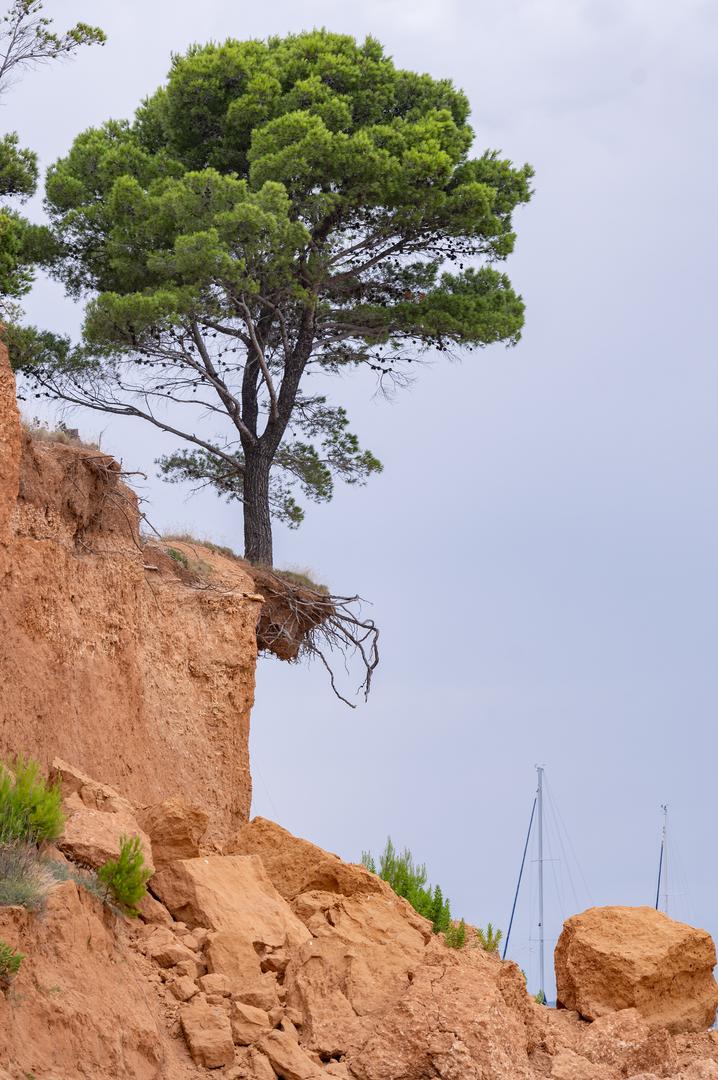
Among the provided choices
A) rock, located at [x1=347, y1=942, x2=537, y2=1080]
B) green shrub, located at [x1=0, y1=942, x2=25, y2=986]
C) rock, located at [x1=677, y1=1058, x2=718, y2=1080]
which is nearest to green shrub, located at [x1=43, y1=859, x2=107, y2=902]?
green shrub, located at [x1=0, y1=942, x2=25, y2=986]

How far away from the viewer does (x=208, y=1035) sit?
1047 centimetres

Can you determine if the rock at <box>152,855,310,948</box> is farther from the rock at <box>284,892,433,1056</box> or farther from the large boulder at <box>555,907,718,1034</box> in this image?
the large boulder at <box>555,907,718,1034</box>

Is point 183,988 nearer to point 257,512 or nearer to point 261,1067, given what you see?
point 261,1067

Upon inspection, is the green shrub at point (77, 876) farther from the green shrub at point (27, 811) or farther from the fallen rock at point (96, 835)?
the green shrub at point (27, 811)

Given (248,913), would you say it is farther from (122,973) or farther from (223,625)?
(223,625)

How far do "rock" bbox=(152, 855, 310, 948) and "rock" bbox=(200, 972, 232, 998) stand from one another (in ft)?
2.38

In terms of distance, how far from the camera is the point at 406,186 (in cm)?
2297

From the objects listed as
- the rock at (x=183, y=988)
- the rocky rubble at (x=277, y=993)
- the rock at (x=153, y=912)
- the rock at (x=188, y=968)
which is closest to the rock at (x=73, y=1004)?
the rocky rubble at (x=277, y=993)

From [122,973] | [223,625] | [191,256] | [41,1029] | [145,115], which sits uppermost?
[145,115]

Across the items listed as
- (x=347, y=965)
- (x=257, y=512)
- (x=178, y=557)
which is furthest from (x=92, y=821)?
(x=257, y=512)

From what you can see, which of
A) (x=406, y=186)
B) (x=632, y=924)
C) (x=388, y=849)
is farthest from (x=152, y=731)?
(x=406, y=186)

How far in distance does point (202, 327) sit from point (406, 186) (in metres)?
4.73

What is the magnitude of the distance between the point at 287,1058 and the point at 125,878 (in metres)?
2.03

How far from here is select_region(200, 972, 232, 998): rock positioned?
11109mm
